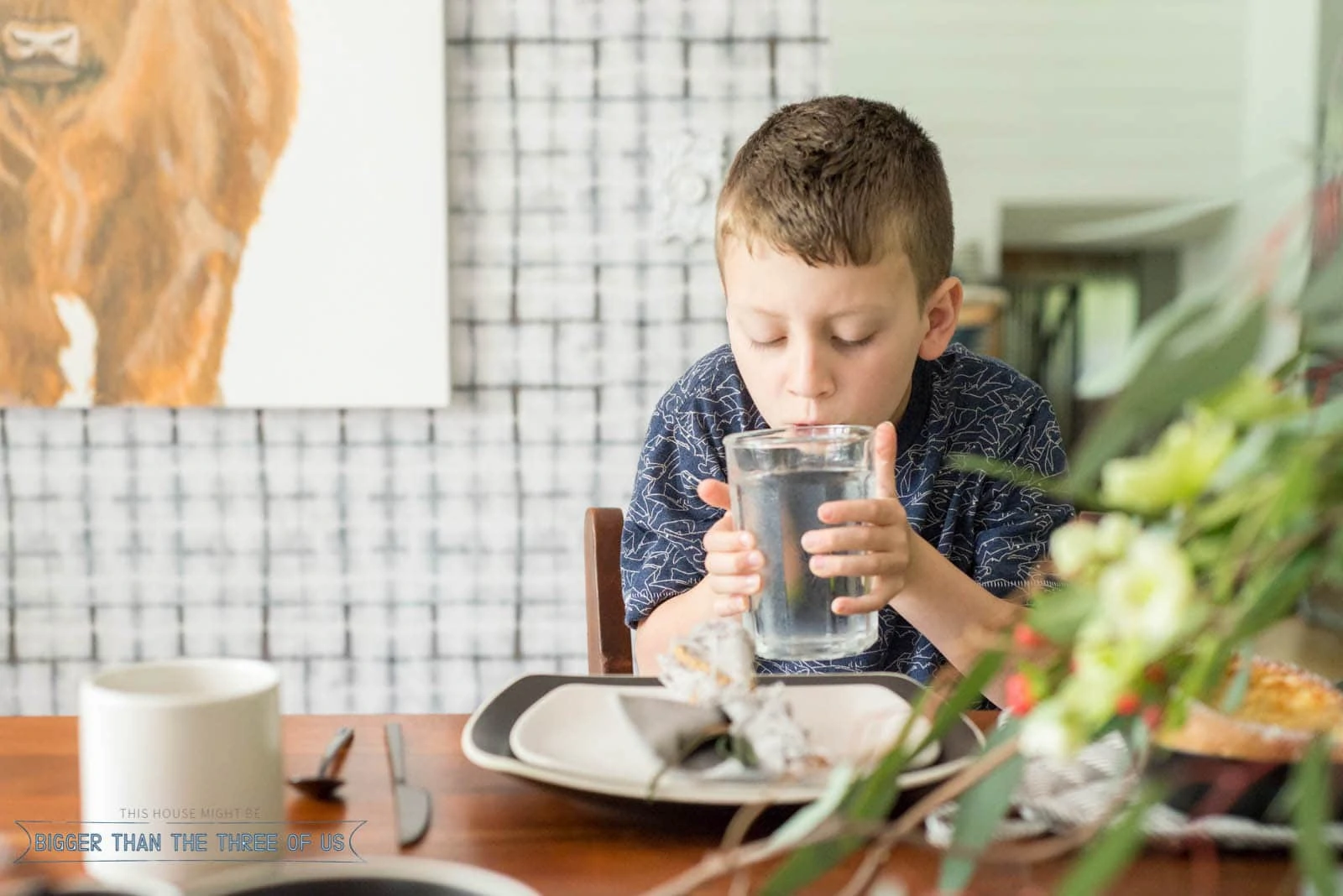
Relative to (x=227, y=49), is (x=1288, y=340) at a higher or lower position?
lower

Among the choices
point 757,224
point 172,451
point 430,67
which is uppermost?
point 430,67

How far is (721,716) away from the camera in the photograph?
0.76 m

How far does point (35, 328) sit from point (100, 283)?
0.46 feet

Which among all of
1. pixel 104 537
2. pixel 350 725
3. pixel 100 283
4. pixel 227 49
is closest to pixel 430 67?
pixel 227 49

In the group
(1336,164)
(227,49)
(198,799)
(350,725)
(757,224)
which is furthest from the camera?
(227,49)

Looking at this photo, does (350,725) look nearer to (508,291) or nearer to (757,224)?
(757,224)

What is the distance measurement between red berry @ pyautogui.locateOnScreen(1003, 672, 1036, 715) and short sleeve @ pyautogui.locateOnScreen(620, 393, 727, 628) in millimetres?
1006

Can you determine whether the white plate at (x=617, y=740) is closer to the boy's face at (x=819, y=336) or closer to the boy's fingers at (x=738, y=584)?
the boy's fingers at (x=738, y=584)

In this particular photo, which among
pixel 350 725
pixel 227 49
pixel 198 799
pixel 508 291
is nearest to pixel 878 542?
pixel 350 725

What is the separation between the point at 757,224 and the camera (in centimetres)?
131

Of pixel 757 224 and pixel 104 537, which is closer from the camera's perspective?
pixel 757 224

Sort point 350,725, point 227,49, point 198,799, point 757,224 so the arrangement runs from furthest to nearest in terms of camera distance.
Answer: point 227,49 → point 757,224 → point 350,725 → point 198,799

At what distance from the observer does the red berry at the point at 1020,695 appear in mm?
369

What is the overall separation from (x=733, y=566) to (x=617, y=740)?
0.21 meters
